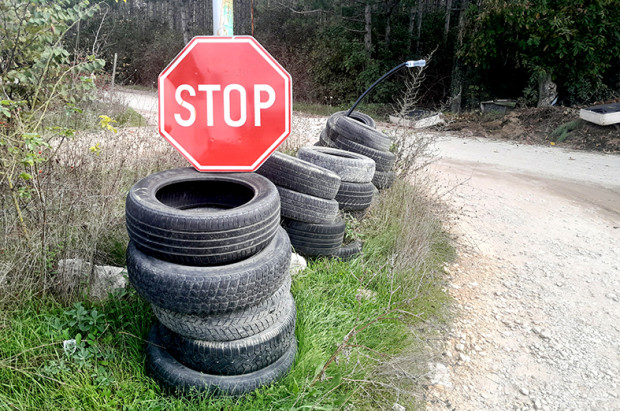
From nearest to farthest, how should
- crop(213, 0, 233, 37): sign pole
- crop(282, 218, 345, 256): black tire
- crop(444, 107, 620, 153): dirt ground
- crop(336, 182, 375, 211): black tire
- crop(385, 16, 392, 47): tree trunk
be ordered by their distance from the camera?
crop(213, 0, 233, 37): sign pole → crop(282, 218, 345, 256): black tire → crop(336, 182, 375, 211): black tire → crop(444, 107, 620, 153): dirt ground → crop(385, 16, 392, 47): tree trunk

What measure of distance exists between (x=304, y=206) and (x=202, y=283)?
5.88 feet

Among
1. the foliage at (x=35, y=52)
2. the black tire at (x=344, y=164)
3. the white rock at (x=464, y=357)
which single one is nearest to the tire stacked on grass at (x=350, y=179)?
the black tire at (x=344, y=164)

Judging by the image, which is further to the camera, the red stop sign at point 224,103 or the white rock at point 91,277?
the white rock at point 91,277

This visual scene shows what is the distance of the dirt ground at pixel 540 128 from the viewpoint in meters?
12.5

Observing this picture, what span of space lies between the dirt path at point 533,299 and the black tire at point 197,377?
1126 mm

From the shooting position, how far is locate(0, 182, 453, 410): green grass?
2.42 m

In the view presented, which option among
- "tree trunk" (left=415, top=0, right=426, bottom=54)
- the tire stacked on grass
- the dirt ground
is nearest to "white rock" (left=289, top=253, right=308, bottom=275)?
the tire stacked on grass

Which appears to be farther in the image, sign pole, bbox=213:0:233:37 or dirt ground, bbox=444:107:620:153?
dirt ground, bbox=444:107:620:153

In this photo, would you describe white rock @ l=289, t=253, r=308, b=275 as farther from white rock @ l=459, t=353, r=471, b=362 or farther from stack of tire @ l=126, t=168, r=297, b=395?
white rock @ l=459, t=353, r=471, b=362

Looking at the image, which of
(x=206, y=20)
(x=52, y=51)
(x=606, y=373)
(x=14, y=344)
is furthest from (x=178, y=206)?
(x=206, y=20)

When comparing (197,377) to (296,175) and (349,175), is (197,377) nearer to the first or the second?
(296,175)

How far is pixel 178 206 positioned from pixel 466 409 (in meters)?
2.31

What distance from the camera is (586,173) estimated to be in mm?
9359

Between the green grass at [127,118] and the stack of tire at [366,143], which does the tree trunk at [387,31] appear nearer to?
the green grass at [127,118]
